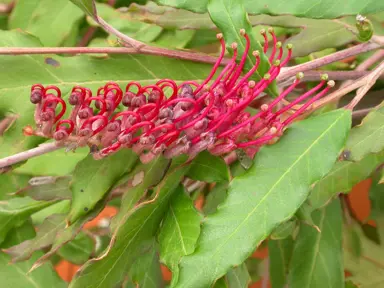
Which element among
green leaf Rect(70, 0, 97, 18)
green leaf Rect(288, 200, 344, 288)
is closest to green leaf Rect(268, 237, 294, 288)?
green leaf Rect(288, 200, 344, 288)

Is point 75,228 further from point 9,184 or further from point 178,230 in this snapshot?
point 9,184

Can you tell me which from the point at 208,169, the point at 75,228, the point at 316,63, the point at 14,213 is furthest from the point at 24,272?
the point at 316,63

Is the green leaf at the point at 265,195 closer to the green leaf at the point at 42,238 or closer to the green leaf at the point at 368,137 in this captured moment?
the green leaf at the point at 368,137

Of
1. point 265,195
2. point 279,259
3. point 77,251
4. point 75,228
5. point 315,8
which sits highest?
point 315,8

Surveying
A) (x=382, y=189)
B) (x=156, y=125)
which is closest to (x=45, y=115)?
(x=156, y=125)

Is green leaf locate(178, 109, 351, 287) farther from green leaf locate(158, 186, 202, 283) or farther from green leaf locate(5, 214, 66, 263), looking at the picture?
green leaf locate(5, 214, 66, 263)

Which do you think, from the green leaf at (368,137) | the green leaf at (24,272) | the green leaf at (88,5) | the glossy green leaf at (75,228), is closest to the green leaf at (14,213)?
the green leaf at (24,272)
